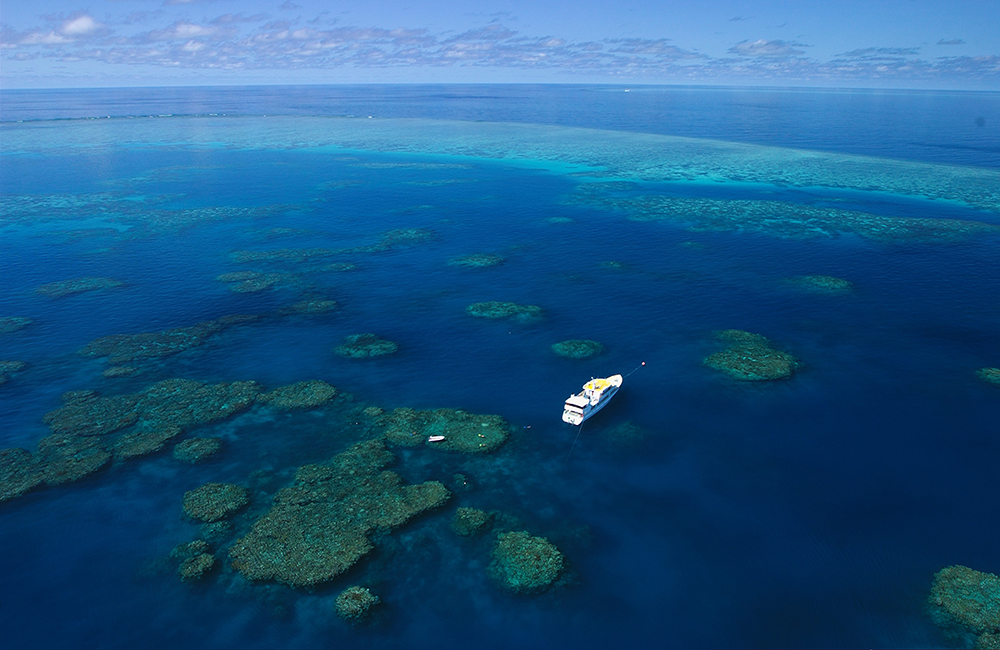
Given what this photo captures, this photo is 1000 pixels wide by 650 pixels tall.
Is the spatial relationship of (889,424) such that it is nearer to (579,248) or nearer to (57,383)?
(579,248)

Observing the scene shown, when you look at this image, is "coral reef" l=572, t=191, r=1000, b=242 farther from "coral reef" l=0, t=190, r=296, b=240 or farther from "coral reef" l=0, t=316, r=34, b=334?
"coral reef" l=0, t=316, r=34, b=334

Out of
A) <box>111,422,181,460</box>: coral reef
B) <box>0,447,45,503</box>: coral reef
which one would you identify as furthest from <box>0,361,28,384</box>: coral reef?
<box>111,422,181,460</box>: coral reef

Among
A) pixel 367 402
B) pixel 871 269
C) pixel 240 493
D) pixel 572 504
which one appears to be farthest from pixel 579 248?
pixel 240 493

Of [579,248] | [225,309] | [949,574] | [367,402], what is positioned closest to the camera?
[949,574]

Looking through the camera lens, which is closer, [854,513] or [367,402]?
[854,513]

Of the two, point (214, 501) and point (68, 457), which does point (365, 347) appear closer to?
point (214, 501)

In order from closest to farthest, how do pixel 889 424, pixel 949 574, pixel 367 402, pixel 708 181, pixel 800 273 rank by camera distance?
pixel 949 574, pixel 889 424, pixel 367 402, pixel 800 273, pixel 708 181
